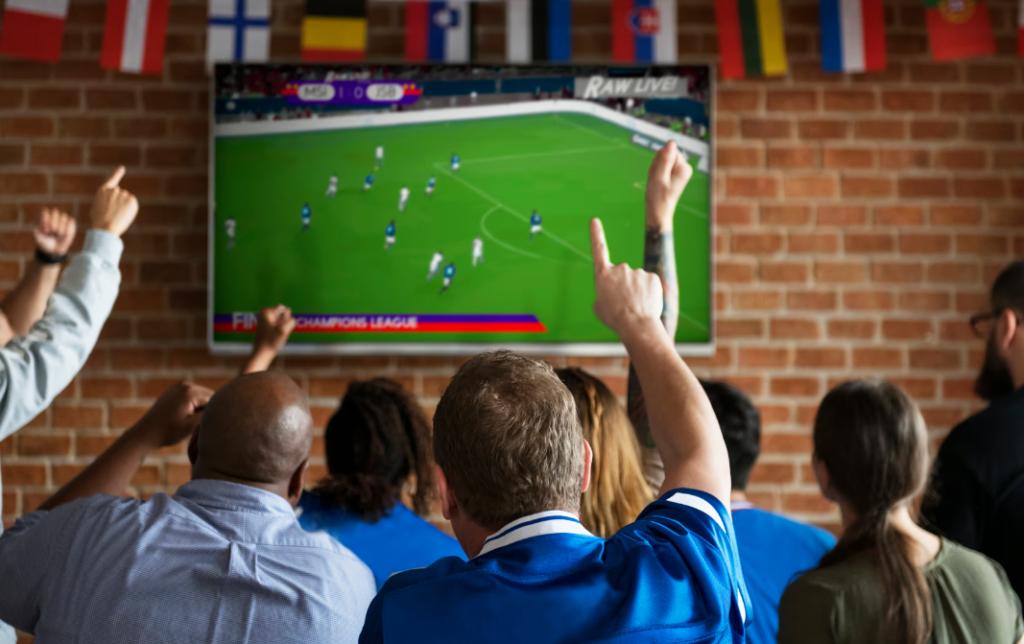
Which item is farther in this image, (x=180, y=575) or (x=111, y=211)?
(x=111, y=211)

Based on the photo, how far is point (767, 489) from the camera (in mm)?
2848

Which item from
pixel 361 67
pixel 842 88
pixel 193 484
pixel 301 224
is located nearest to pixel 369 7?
pixel 361 67

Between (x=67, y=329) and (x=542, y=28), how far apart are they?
1.76 m

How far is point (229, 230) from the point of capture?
8.71 feet

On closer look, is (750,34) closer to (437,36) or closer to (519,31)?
(519,31)

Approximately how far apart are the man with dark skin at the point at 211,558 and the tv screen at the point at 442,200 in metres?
1.36

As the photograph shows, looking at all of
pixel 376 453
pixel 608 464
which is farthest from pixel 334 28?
pixel 608 464

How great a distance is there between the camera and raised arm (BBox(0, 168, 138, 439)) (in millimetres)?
1457

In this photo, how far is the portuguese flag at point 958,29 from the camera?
2.73m

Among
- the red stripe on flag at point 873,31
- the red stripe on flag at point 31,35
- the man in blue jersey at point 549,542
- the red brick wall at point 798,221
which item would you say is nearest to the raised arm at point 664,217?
the man in blue jersey at point 549,542

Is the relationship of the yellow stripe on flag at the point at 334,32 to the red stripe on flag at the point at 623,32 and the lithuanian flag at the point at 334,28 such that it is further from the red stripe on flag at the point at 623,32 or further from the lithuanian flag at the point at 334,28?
the red stripe on flag at the point at 623,32

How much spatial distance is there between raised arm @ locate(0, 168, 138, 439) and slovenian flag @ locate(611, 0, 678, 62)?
1646mm

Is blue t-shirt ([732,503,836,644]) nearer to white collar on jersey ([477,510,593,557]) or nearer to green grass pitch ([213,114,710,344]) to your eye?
white collar on jersey ([477,510,593,557])

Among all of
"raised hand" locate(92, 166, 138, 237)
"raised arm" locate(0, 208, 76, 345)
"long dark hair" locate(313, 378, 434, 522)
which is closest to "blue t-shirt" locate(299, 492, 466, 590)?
"long dark hair" locate(313, 378, 434, 522)
